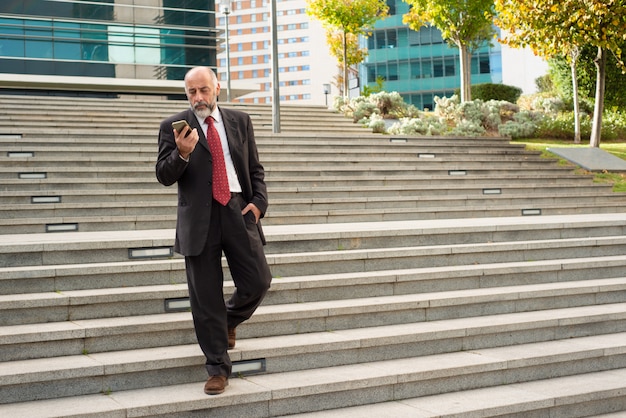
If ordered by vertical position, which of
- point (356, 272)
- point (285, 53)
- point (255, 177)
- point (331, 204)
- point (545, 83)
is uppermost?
point (285, 53)

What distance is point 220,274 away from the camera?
500cm

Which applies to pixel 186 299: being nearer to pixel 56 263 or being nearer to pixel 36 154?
pixel 56 263

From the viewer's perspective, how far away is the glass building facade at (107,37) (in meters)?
35.1

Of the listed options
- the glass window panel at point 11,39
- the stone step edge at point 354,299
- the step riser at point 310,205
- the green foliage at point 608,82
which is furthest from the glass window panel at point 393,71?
the stone step edge at point 354,299

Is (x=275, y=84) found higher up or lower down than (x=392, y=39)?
lower down

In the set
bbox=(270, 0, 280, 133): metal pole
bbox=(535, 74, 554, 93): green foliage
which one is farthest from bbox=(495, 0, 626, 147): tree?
bbox=(535, 74, 554, 93): green foliage

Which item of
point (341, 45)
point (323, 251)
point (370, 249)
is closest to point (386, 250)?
point (370, 249)

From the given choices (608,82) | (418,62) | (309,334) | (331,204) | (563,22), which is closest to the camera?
(309,334)

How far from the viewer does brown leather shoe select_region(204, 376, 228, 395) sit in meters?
4.98

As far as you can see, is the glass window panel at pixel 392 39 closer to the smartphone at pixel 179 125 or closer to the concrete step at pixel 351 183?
the concrete step at pixel 351 183

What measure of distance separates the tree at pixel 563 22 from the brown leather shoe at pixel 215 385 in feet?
41.5

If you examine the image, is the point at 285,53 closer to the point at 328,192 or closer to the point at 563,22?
the point at 563,22

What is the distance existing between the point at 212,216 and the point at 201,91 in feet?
2.59

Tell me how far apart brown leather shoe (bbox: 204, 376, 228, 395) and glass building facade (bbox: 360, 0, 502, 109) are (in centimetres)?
6366
